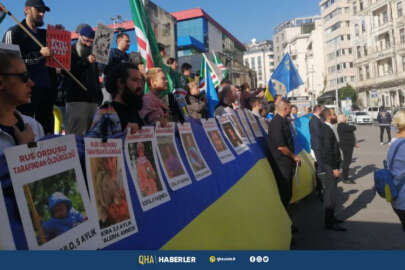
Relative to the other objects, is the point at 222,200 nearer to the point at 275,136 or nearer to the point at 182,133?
the point at 182,133

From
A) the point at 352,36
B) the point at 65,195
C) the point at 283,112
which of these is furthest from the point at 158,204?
the point at 352,36

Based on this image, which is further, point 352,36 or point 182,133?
point 352,36

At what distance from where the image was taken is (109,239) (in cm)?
196

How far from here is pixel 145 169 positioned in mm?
2494

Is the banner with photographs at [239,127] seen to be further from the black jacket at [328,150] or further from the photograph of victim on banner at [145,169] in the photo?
the photograph of victim on banner at [145,169]

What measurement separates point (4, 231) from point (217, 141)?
8.88ft

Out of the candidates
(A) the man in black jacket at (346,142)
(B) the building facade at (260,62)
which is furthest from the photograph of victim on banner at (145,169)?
(B) the building facade at (260,62)

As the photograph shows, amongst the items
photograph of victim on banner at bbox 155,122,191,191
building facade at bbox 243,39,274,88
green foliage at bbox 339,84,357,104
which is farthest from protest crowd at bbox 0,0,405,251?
building facade at bbox 243,39,274,88

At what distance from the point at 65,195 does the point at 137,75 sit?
57.7 inches

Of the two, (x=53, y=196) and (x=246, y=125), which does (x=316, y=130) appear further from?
(x=53, y=196)

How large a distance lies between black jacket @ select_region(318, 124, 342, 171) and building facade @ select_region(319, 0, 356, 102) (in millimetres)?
68623

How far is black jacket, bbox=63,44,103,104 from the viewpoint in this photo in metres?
4.53

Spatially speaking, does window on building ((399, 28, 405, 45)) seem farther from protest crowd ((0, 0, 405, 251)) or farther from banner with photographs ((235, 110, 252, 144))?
banner with photographs ((235, 110, 252, 144))

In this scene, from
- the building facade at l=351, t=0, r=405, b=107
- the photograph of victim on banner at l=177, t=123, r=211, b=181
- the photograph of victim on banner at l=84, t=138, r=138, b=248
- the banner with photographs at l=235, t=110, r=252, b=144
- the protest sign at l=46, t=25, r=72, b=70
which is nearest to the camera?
the photograph of victim on banner at l=84, t=138, r=138, b=248
